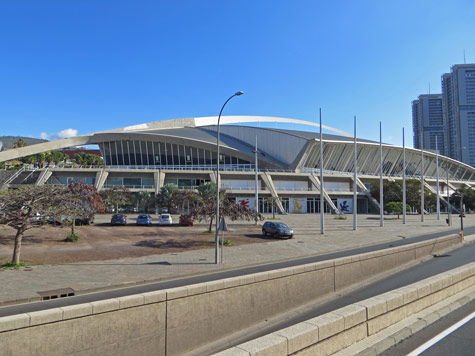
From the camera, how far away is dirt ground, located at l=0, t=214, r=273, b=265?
832 inches

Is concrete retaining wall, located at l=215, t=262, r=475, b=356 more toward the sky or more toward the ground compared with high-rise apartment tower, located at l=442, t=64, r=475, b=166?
more toward the ground

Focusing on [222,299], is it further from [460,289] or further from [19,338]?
[460,289]

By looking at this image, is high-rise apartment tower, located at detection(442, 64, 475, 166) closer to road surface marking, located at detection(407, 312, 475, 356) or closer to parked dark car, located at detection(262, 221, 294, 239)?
parked dark car, located at detection(262, 221, 294, 239)

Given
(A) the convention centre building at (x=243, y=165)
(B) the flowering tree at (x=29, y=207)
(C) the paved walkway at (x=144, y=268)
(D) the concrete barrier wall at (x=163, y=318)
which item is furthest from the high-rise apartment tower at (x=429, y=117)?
(D) the concrete barrier wall at (x=163, y=318)

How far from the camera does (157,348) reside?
620cm

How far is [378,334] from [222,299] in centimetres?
326

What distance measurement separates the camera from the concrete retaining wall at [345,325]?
4.78 meters

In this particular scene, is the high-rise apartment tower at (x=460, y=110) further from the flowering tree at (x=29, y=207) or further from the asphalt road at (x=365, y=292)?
the flowering tree at (x=29, y=207)

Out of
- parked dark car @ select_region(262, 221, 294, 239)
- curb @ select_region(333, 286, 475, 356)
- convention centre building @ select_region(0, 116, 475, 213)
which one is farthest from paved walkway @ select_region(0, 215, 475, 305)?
convention centre building @ select_region(0, 116, 475, 213)

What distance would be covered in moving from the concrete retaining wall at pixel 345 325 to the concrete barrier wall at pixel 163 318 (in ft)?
7.35

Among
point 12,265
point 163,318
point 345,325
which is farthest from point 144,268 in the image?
point 345,325

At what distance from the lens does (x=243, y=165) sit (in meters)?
75.1

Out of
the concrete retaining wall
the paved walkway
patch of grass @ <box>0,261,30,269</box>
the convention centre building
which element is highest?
the convention centre building

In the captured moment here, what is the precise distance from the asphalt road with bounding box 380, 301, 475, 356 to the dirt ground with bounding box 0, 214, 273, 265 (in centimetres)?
1828
